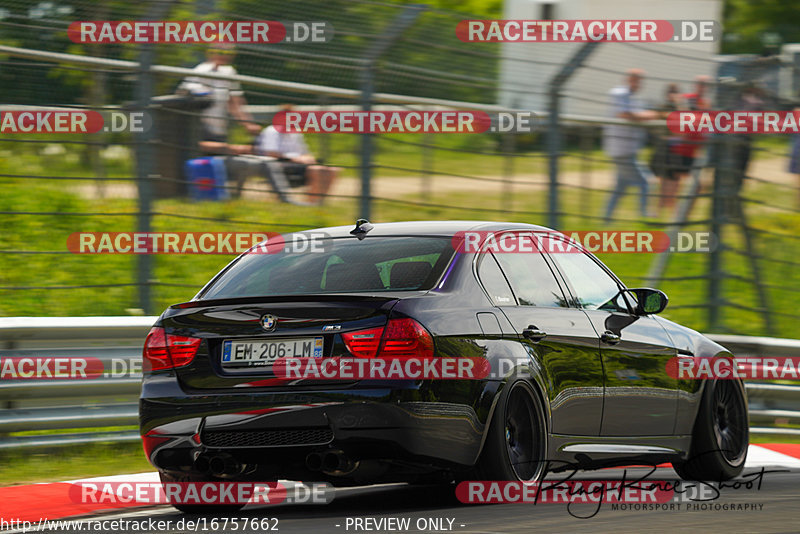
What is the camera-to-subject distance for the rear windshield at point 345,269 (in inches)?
275

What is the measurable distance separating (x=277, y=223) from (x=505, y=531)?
17.6 feet

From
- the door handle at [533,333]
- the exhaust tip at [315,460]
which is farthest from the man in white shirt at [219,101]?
the exhaust tip at [315,460]

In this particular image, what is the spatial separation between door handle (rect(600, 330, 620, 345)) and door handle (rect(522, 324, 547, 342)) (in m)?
0.72

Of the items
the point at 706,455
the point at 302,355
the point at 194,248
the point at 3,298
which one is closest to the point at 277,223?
the point at 194,248

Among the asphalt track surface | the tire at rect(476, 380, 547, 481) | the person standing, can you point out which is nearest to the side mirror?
the asphalt track surface

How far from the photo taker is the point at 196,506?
7.22 meters

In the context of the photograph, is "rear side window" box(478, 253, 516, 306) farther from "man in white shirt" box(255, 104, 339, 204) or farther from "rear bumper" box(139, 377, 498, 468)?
"man in white shirt" box(255, 104, 339, 204)

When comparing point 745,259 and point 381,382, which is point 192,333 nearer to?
point 381,382

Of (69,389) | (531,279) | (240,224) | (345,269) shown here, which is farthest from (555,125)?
(345,269)

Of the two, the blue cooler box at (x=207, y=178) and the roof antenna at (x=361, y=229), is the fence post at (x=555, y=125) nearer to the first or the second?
the blue cooler box at (x=207, y=178)

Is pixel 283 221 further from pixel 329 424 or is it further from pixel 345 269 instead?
pixel 329 424

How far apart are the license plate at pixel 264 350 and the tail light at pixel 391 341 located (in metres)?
0.17

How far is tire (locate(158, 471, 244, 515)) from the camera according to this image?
23.2ft

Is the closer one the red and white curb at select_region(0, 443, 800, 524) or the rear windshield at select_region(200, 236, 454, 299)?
the rear windshield at select_region(200, 236, 454, 299)
